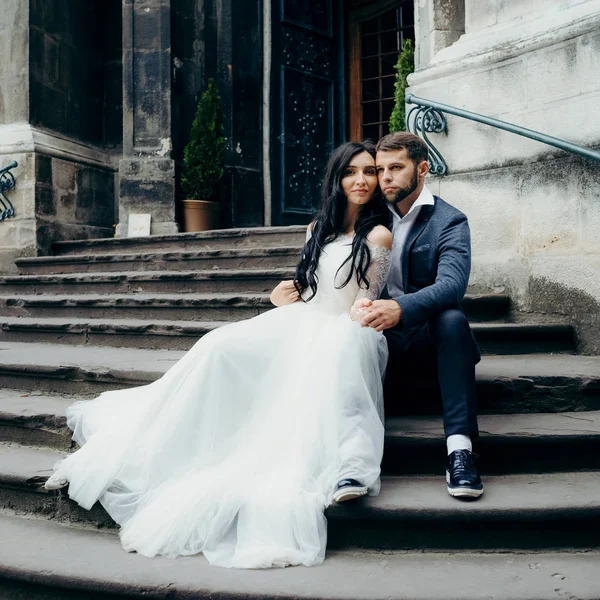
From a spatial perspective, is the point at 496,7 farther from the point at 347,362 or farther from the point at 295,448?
the point at 295,448

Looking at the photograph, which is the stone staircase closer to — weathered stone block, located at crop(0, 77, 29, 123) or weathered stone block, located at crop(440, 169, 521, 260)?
weathered stone block, located at crop(440, 169, 521, 260)

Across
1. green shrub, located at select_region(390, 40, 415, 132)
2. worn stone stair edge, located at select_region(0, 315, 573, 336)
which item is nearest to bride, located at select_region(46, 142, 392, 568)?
worn stone stair edge, located at select_region(0, 315, 573, 336)

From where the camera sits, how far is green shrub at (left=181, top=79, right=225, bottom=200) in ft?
23.8

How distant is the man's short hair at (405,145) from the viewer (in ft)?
9.51

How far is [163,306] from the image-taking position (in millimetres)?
4609

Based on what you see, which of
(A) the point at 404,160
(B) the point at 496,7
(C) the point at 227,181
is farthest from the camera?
(C) the point at 227,181

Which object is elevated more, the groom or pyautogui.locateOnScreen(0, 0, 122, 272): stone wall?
pyautogui.locateOnScreen(0, 0, 122, 272): stone wall

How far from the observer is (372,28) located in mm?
8727

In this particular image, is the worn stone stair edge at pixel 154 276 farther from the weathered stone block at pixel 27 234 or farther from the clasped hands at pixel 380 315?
the clasped hands at pixel 380 315

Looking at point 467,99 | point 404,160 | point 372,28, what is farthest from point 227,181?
point 404,160

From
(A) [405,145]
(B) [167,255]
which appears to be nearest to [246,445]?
(A) [405,145]

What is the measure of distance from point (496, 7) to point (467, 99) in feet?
1.96

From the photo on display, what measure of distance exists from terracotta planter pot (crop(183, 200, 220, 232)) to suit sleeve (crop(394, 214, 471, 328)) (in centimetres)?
474

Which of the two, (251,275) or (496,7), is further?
(251,275)
